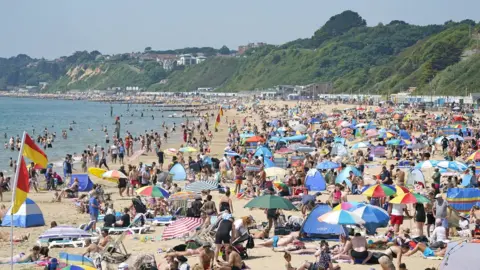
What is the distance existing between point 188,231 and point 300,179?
5.95 meters

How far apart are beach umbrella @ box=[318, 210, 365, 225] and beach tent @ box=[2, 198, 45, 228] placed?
7.10 m

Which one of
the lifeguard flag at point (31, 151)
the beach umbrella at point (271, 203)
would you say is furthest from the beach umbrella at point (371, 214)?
the lifeguard flag at point (31, 151)

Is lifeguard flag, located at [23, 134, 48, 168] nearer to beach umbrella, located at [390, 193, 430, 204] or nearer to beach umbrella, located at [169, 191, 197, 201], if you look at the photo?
beach umbrella, located at [169, 191, 197, 201]

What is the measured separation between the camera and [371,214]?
38.7 feet

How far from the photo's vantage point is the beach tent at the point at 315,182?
1823 cm

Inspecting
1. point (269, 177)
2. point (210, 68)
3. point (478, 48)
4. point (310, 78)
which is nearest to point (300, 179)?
point (269, 177)

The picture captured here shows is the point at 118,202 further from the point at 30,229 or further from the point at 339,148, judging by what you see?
the point at 339,148

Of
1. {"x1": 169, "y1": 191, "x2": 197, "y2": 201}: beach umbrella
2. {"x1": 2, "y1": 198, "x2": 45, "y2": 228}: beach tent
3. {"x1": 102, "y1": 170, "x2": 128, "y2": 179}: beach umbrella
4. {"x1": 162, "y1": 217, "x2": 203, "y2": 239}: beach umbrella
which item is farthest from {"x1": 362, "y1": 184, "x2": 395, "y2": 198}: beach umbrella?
{"x1": 102, "y1": 170, "x2": 128, "y2": 179}: beach umbrella

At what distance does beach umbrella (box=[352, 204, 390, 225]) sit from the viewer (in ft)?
38.4

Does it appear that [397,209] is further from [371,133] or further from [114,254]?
[371,133]

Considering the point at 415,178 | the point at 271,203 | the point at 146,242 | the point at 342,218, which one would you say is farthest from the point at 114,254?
the point at 415,178

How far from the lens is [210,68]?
19962cm

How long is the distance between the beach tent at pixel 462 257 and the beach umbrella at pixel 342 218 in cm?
265

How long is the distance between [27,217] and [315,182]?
7739 mm
